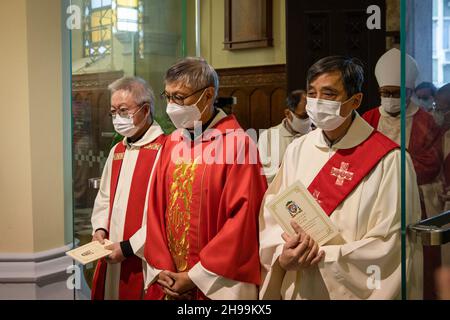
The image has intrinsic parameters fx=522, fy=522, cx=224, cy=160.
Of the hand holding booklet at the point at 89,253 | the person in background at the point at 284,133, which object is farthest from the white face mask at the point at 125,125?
the person in background at the point at 284,133

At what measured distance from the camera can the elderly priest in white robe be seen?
1.64 m

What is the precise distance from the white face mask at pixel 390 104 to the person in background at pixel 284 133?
0.30m

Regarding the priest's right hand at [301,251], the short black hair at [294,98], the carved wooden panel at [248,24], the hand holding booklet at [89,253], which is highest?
the carved wooden panel at [248,24]

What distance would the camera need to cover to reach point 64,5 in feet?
10.9

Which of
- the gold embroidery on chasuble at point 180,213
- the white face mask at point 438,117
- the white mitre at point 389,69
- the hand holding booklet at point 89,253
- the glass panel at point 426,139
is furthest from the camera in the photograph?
the hand holding booklet at point 89,253

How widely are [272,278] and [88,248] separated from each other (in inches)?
35.8

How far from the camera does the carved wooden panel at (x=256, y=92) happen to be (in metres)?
2.23

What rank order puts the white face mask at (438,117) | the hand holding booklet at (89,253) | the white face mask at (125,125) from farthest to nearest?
the white face mask at (125,125) < the hand holding booklet at (89,253) < the white face mask at (438,117)

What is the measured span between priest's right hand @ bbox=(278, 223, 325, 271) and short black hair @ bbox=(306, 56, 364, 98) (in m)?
0.49

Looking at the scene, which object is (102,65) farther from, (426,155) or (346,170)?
(426,155)

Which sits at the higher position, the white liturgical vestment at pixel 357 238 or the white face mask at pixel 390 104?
the white face mask at pixel 390 104

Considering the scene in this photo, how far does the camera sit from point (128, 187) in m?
2.51

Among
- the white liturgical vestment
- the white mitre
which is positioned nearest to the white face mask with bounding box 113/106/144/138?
the white liturgical vestment

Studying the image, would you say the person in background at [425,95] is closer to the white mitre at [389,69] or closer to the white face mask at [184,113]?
the white mitre at [389,69]
